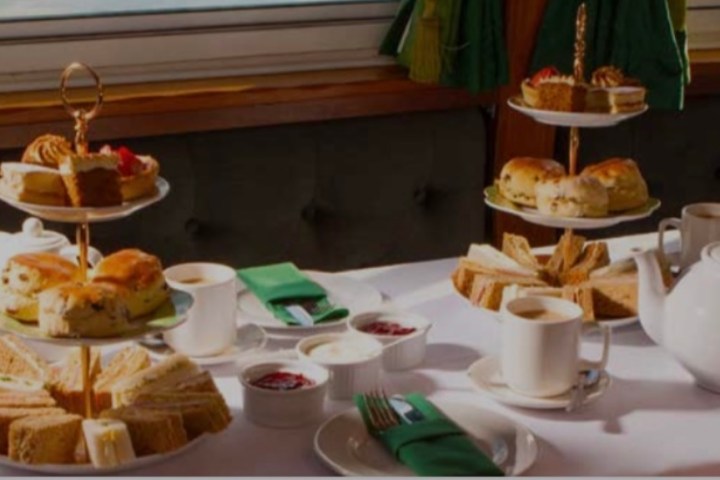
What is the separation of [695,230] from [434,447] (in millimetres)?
720

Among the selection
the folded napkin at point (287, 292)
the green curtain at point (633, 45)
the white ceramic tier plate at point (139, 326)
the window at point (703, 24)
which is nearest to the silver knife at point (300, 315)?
the folded napkin at point (287, 292)

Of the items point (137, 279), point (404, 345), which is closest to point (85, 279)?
point (137, 279)

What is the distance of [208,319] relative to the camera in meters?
1.61

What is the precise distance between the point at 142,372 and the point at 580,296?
0.60 metres

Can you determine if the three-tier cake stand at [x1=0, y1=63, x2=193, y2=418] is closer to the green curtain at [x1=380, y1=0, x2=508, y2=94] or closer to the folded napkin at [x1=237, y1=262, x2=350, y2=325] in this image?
the folded napkin at [x1=237, y1=262, x2=350, y2=325]

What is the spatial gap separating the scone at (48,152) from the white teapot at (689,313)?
669mm

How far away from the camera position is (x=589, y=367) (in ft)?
5.18

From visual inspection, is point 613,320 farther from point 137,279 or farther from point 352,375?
point 137,279

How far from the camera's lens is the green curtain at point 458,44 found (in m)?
2.67

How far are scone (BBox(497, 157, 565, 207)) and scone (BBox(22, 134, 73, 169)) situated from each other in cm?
63

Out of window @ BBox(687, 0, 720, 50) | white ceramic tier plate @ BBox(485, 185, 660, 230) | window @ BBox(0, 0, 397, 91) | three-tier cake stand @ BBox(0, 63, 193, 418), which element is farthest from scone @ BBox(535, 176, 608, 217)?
window @ BBox(687, 0, 720, 50)

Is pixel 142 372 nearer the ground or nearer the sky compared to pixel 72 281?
nearer the ground

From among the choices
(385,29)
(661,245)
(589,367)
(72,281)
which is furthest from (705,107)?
(72,281)

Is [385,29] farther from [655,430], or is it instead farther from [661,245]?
[655,430]
